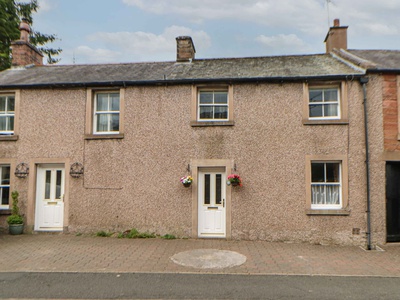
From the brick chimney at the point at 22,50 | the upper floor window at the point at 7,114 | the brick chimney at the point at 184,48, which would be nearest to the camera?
the upper floor window at the point at 7,114

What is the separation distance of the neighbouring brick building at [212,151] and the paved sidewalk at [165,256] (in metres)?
0.67

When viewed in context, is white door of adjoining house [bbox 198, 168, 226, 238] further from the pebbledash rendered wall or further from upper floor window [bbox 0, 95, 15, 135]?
upper floor window [bbox 0, 95, 15, 135]

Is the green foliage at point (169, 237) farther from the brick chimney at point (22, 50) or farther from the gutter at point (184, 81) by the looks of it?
the brick chimney at point (22, 50)

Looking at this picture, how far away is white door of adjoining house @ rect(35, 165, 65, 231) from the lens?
10258mm

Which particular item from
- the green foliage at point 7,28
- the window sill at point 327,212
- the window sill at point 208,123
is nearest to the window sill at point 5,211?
the window sill at point 208,123

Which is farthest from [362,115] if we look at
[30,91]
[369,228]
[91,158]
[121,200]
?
[30,91]

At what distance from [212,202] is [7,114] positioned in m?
7.89

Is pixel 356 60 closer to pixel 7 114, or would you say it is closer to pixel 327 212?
pixel 327 212

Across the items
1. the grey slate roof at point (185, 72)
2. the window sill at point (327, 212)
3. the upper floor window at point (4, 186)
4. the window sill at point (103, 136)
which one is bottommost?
the window sill at point (327, 212)

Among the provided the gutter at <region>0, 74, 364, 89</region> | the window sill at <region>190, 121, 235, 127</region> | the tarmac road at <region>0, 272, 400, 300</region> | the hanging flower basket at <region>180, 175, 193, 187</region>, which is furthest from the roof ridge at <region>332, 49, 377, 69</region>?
the hanging flower basket at <region>180, 175, 193, 187</region>

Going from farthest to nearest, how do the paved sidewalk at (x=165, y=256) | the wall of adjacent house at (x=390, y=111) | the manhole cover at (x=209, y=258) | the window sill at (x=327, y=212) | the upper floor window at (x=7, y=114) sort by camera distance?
the upper floor window at (x=7, y=114) < the wall of adjacent house at (x=390, y=111) < the window sill at (x=327, y=212) < the manhole cover at (x=209, y=258) < the paved sidewalk at (x=165, y=256)

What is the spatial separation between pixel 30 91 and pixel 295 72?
30.1 feet

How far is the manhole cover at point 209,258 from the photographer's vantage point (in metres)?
A: 6.91

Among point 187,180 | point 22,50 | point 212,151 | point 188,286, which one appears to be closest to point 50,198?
point 187,180
